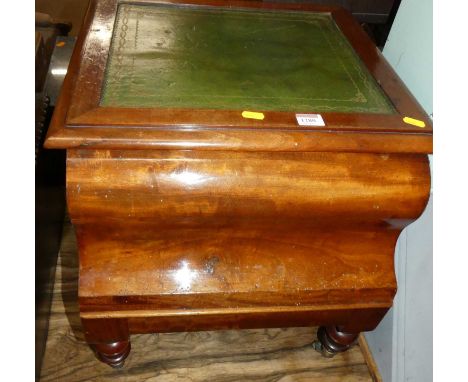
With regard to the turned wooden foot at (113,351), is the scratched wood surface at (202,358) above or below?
below

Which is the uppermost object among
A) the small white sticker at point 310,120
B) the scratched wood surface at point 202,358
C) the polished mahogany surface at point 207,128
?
the small white sticker at point 310,120

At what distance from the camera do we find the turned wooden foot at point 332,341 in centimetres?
107

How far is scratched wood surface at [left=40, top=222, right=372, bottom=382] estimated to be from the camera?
1146 mm

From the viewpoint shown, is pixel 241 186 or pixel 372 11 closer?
pixel 241 186

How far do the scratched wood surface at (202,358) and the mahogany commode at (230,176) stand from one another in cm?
17

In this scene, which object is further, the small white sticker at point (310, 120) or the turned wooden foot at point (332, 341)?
the turned wooden foot at point (332, 341)

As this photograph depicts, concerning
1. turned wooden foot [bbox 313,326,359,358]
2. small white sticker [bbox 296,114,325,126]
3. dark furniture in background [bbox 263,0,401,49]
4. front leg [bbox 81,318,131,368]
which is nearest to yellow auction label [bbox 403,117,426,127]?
small white sticker [bbox 296,114,325,126]

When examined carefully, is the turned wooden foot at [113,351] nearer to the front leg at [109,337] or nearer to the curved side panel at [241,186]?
the front leg at [109,337]

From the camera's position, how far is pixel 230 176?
2.42ft

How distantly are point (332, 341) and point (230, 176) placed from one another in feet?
2.03

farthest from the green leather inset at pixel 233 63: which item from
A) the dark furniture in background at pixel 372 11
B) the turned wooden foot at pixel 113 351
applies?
the dark furniture in background at pixel 372 11

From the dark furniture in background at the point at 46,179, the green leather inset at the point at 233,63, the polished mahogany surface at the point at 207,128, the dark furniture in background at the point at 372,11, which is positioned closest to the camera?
the polished mahogany surface at the point at 207,128

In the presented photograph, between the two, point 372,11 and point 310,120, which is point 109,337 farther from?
point 372,11

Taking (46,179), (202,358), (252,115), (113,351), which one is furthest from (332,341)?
(46,179)
